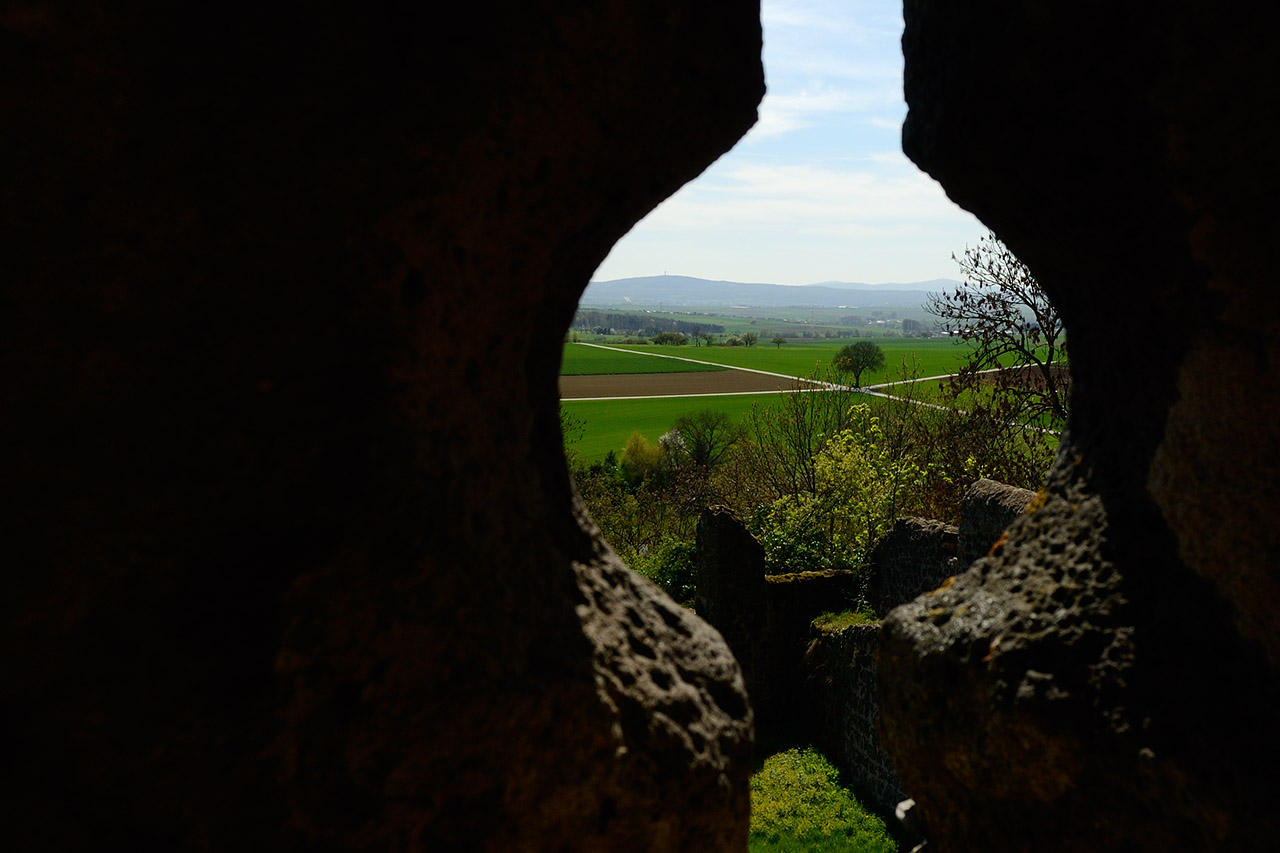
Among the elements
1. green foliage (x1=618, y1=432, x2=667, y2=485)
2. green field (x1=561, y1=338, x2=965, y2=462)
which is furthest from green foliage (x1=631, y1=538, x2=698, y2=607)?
green foliage (x1=618, y1=432, x2=667, y2=485)

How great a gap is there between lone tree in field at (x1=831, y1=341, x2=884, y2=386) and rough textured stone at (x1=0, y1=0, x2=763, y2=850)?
27.0 m

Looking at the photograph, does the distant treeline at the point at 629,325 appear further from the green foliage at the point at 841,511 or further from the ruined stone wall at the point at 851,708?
the ruined stone wall at the point at 851,708

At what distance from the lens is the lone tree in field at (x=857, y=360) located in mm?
29500

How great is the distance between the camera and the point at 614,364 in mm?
74812

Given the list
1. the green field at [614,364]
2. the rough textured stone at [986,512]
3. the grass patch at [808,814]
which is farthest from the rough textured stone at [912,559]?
the green field at [614,364]

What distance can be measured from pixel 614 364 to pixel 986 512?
65307mm

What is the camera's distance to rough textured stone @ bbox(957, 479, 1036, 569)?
9688 millimetres

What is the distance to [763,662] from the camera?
47.3ft

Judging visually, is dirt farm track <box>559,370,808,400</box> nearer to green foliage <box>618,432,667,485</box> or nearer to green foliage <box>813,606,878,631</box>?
green foliage <box>618,432,667,485</box>

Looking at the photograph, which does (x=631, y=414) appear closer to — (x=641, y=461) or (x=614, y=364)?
(x=641, y=461)

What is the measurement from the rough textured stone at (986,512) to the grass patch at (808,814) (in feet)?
11.2

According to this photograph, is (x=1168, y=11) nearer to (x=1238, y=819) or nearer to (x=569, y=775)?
(x=1238, y=819)

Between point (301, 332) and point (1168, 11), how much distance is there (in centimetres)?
235

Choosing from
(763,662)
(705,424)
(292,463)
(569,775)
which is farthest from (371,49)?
(705,424)
